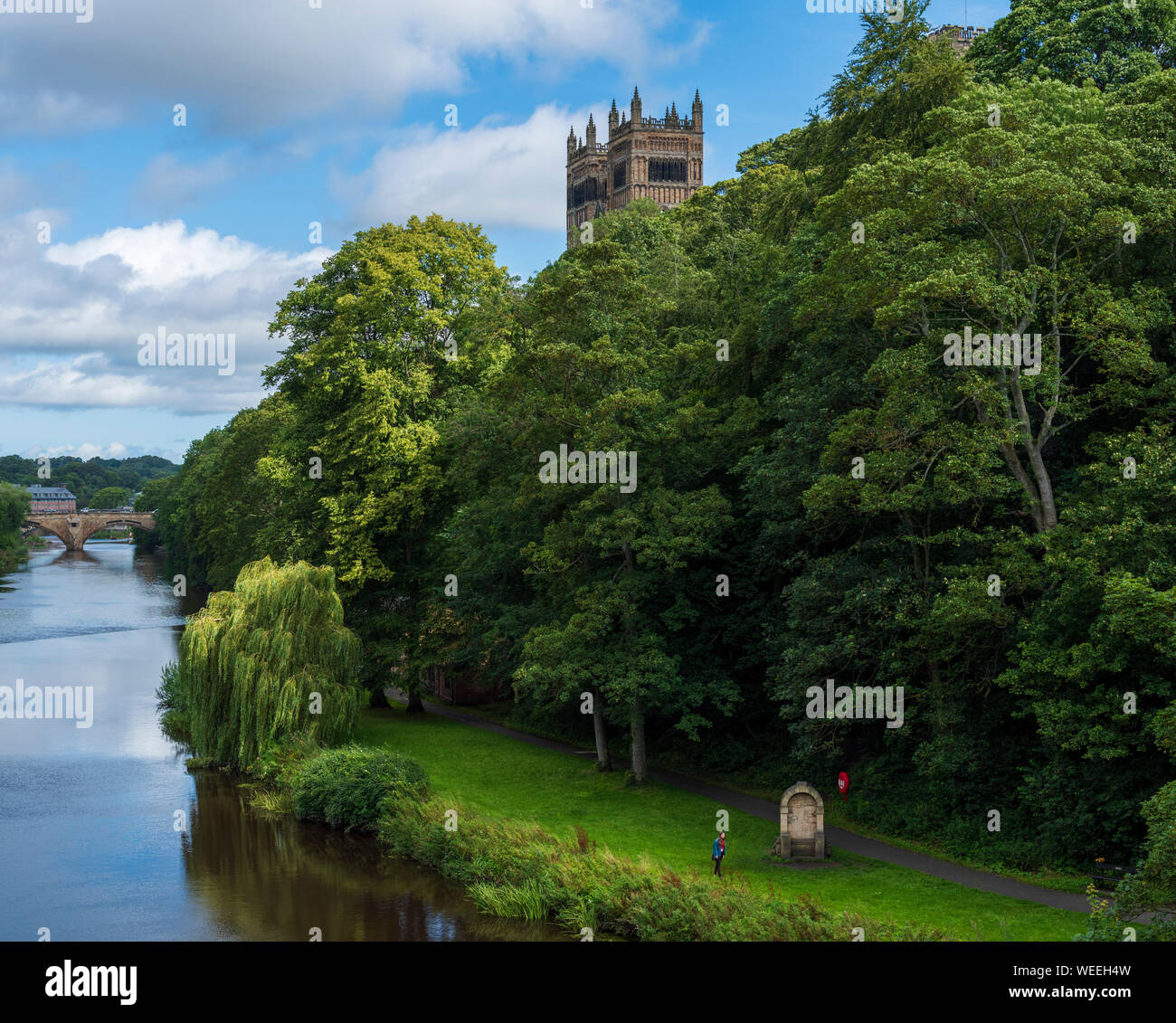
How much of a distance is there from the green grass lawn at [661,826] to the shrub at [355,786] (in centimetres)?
138

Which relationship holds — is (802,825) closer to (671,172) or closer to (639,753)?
(639,753)

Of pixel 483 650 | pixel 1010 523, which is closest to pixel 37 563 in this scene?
pixel 483 650

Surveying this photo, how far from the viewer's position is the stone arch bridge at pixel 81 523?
483ft

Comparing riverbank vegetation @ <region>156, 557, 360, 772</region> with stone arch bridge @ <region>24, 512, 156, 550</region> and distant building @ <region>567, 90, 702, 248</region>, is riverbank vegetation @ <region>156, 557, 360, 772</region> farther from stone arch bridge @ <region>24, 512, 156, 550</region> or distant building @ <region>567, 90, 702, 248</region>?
stone arch bridge @ <region>24, 512, 156, 550</region>

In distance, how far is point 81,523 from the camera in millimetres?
154500

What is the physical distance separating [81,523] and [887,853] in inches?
5832

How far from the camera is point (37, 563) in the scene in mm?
127875

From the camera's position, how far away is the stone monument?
24.7m

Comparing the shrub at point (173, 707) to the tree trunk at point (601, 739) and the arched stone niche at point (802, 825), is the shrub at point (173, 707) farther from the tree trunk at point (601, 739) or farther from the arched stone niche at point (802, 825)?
the arched stone niche at point (802, 825)

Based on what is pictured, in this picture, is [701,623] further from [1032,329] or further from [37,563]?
[37,563]

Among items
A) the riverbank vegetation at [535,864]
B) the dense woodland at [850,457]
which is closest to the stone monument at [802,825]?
the riverbank vegetation at [535,864]

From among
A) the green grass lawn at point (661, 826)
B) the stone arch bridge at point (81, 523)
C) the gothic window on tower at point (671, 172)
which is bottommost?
the green grass lawn at point (661, 826)

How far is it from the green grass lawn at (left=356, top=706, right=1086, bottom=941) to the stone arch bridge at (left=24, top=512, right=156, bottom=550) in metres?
117

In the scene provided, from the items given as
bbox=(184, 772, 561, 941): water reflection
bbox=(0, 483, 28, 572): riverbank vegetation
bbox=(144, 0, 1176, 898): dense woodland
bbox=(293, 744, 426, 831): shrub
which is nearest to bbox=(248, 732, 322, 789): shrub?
bbox=(293, 744, 426, 831): shrub
